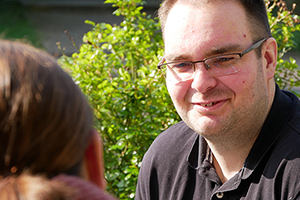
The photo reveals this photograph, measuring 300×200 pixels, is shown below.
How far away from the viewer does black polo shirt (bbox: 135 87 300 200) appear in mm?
1751

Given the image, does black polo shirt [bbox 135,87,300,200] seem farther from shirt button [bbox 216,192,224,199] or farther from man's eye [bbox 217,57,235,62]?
man's eye [bbox 217,57,235,62]

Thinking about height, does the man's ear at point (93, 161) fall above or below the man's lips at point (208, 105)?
above

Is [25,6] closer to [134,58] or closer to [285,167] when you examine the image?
[134,58]

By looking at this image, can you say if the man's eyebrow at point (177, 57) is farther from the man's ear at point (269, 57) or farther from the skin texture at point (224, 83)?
the man's ear at point (269, 57)

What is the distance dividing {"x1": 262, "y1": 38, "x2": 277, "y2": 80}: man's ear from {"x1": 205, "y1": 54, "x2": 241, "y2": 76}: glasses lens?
0.23m

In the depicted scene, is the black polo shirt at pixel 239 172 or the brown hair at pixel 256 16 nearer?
the black polo shirt at pixel 239 172

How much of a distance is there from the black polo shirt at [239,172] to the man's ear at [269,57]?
13 centimetres

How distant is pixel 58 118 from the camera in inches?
37.8

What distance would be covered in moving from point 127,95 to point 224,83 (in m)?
1.16

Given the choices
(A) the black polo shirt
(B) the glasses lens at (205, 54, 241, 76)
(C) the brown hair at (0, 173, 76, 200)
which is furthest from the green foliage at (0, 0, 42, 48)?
(C) the brown hair at (0, 173, 76, 200)

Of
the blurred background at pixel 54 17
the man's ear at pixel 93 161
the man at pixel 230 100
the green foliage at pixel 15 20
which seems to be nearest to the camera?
the man's ear at pixel 93 161

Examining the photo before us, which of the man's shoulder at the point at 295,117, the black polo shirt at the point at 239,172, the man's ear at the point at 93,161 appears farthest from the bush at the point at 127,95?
the man's ear at the point at 93,161

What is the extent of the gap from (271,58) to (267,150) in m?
0.61

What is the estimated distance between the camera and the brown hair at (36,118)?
0.91m
